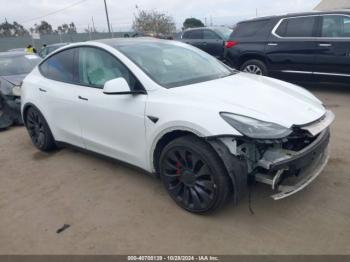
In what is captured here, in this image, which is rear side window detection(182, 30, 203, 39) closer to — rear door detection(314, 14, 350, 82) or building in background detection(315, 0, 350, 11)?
rear door detection(314, 14, 350, 82)

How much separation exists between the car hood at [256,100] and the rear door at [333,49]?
3907 mm

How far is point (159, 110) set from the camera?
10.6ft

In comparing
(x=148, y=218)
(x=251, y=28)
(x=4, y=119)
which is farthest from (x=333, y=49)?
(x=4, y=119)

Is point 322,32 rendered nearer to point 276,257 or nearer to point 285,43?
point 285,43

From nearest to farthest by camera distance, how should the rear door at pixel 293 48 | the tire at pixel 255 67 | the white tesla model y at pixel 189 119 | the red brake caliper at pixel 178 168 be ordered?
the white tesla model y at pixel 189 119
the red brake caliper at pixel 178 168
the rear door at pixel 293 48
the tire at pixel 255 67

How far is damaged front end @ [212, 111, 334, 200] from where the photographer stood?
2.81m

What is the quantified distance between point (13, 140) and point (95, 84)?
9.53ft

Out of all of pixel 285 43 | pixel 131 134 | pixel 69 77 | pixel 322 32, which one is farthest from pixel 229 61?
pixel 131 134

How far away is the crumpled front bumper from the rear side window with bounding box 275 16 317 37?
A: 4937mm

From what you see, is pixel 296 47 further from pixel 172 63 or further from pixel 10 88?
pixel 10 88

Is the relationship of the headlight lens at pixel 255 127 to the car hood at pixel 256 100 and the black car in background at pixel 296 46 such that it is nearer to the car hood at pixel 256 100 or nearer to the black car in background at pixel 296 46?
the car hood at pixel 256 100

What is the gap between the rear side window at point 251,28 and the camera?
8.19 m

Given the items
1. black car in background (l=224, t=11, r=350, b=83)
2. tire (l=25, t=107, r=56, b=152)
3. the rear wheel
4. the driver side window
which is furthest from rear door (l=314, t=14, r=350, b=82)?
the rear wheel

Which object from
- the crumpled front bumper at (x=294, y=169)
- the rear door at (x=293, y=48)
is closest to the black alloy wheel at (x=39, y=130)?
the crumpled front bumper at (x=294, y=169)
